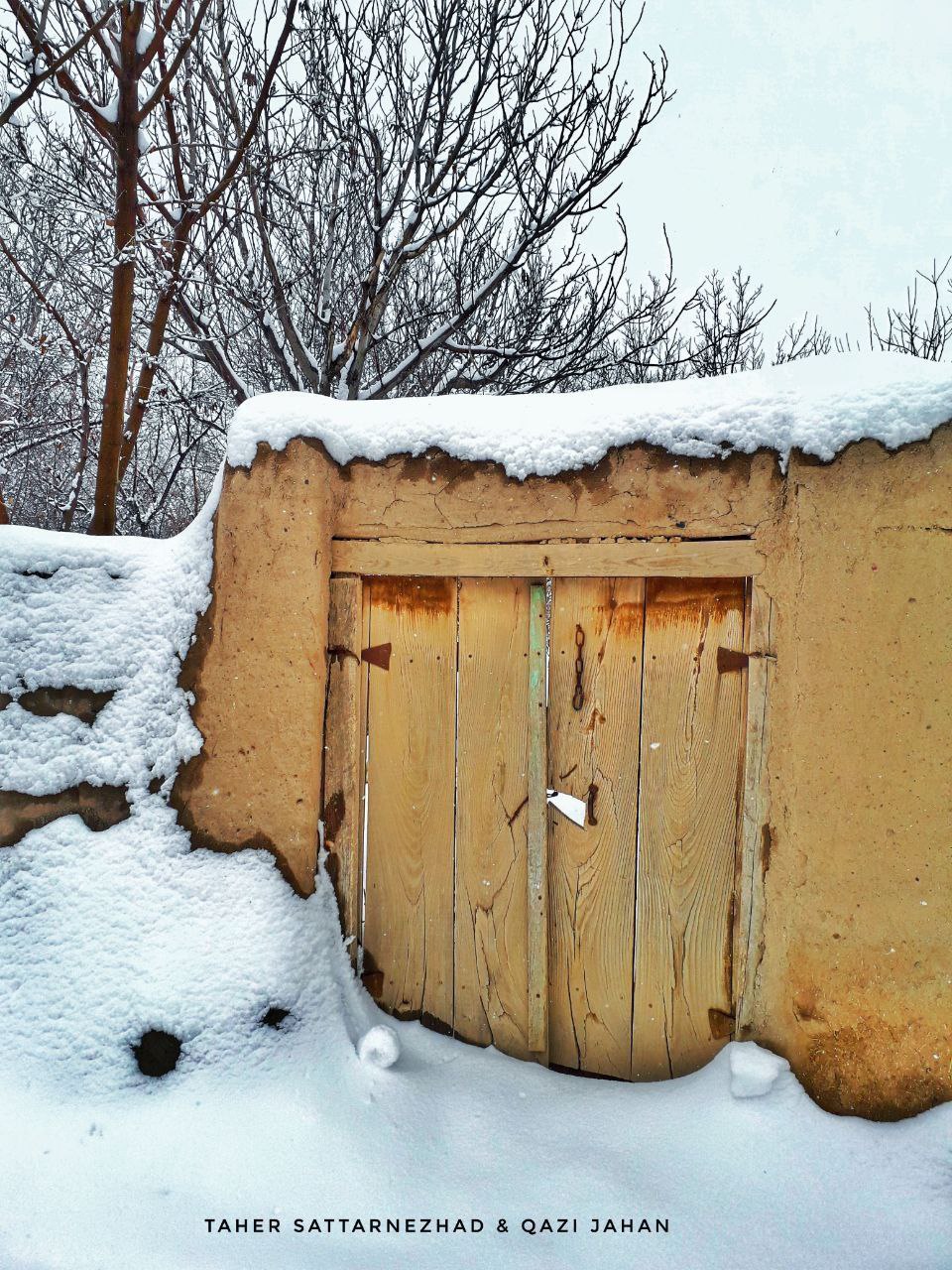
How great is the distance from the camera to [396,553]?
2.07 metres

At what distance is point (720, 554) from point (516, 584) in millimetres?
589

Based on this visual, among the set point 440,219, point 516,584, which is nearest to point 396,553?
point 516,584

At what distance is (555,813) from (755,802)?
0.57 m

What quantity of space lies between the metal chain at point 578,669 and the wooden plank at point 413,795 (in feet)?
1.23

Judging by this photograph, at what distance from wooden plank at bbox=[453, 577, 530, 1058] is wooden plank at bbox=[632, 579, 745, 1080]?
36 centimetres

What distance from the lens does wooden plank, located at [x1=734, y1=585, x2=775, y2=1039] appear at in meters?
1.88

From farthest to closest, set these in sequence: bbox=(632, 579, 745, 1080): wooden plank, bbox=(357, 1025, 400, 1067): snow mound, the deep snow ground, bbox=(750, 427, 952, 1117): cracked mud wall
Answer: bbox=(632, 579, 745, 1080): wooden plank
bbox=(357, 1025, 400, 1067): snow mound
bbox=(750, 427, 952, 1117): cracked mud wall
the deep snow ground

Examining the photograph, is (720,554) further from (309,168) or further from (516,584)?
(309,168)

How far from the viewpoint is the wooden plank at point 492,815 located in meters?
2.09

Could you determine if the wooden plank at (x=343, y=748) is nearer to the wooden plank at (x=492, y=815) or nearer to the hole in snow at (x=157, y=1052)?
the wooden plank at (x=492, y=815)

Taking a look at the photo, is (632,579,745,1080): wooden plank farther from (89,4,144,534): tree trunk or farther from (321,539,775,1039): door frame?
(89,4,144,534): tree trunk

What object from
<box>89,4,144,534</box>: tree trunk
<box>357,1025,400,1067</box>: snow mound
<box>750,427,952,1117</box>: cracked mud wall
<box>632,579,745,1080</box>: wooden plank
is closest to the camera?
<box>750,427,952,1117</box>: cracked mud wall

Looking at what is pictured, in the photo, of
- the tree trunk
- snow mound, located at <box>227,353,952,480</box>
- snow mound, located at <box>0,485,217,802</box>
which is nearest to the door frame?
snow mound, located at <box>227,353,952,480</box>

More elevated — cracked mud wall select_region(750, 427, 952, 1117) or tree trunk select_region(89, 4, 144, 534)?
tree trunk select_region(89, 4, 144, 534)
